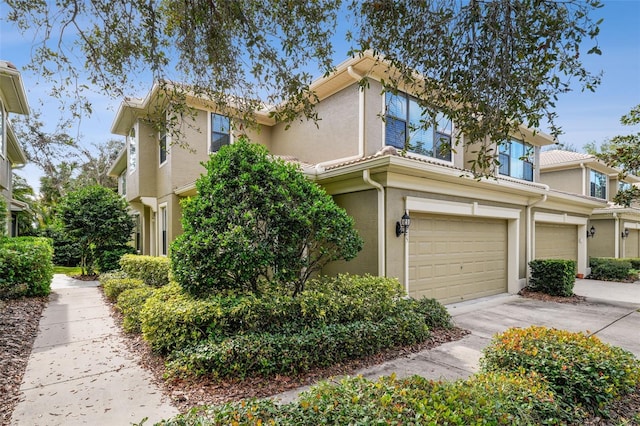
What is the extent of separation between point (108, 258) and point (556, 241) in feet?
57.4

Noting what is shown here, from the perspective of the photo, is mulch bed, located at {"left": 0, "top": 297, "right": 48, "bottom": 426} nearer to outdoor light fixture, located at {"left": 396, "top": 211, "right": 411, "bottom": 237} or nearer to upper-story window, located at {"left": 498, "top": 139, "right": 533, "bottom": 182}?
outdoor light fixture, located at {"left": 396, "top": 211, "right": 411, "bottom": 237}

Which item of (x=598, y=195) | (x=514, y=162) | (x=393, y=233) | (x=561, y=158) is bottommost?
(x=393, y=233)

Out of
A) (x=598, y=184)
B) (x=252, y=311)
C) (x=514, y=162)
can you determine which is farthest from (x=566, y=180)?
(x=252, y=311)

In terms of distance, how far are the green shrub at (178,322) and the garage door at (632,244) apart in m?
21.5

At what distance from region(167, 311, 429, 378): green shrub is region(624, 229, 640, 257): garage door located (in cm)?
1971

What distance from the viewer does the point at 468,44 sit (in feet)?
11.9

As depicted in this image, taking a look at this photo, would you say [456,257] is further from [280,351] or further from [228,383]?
[228,383]

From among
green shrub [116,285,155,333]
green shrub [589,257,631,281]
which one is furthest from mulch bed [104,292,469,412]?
green shrub [589,257,631,281]

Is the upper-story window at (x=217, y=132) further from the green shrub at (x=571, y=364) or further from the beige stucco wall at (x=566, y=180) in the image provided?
the beige stucco wall at (x=566, y=180)

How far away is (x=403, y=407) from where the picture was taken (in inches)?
104

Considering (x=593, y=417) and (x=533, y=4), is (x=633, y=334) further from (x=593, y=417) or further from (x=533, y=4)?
(x=533, y=4)

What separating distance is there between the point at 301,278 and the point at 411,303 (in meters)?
2.08

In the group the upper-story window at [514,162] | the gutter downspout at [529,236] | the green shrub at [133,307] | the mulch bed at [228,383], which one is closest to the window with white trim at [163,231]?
Result: the green shrub at [133,307]

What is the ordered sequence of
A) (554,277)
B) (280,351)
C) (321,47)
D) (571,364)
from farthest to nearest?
(554,277) < (321,47) < (280,351) < (571,364)
